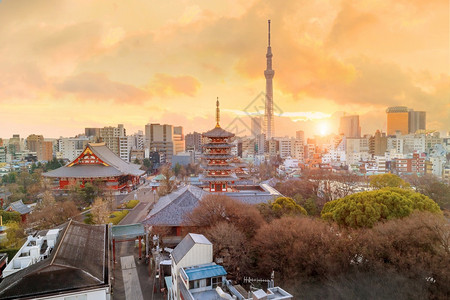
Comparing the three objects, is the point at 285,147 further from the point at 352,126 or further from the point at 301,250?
the point at 301,250

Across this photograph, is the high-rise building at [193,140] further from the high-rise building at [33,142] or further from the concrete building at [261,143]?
the high-rise building at [33,142]

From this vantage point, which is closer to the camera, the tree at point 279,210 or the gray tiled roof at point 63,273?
the gray tiled roof at point 63,273

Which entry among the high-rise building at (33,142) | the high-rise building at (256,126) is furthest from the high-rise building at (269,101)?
the high-rise building at (33,142)

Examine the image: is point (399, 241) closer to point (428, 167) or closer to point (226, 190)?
point (226, 190)

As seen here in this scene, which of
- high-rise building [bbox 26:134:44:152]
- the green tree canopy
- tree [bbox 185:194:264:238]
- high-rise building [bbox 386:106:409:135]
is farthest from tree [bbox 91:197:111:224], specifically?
high-rise building [bbox 386:106:409:135]

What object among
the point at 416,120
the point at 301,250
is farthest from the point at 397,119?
the point at 301,250

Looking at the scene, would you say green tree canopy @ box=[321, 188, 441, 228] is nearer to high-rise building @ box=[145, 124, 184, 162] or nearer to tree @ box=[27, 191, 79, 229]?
tree @ box=[27, 191, 79, 229]
